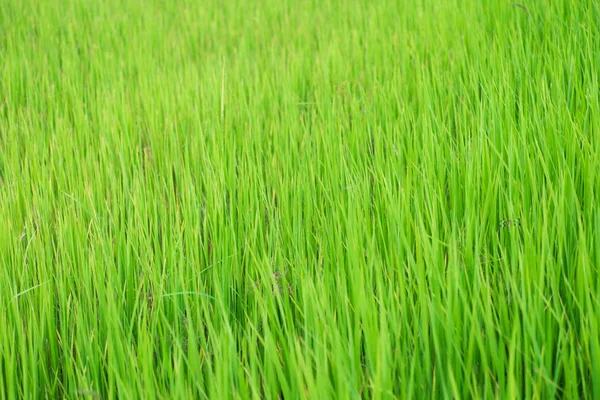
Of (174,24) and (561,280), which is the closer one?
(561,280)

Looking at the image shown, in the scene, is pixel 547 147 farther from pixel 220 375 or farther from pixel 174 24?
pixel 174 24

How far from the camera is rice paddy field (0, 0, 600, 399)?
859 millimetres

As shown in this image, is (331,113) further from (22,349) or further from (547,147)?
(22,349)

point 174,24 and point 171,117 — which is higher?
point 174,24

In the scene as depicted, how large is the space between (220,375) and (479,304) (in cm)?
38

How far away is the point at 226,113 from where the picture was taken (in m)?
1.87

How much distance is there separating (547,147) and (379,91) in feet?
2.37

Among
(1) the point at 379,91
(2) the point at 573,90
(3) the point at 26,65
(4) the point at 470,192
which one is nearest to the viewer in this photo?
(4) the point at 470,192

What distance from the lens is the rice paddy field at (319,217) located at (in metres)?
0.86

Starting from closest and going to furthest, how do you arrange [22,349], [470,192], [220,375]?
[220,375]
[22,349]
[470,192]

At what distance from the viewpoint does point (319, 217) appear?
1290 mm

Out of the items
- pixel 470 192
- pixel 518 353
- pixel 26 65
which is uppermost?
pixel 26 65

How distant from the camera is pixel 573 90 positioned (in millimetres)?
1597

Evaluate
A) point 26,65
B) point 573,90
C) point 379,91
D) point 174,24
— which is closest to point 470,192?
point 573,90
